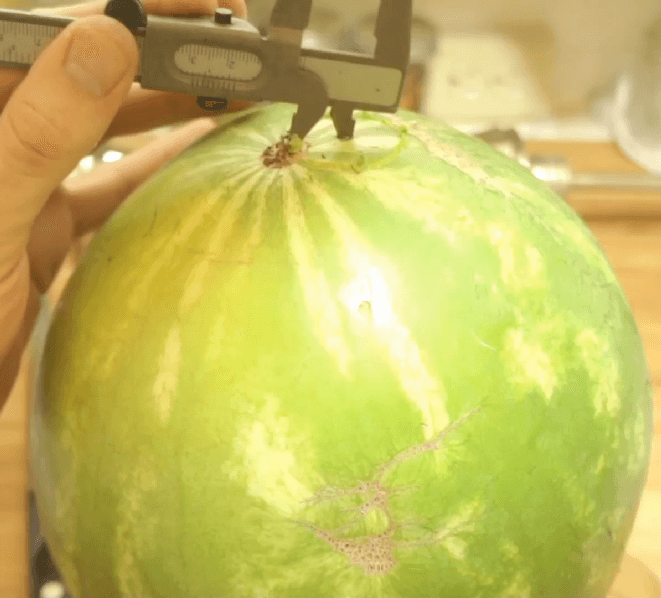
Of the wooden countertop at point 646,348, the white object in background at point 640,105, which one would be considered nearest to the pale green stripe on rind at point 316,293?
the wooden countertop at point 646,348

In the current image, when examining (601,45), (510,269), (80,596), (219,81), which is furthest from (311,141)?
(601,45)

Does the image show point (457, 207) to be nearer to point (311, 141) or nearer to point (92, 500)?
point (311, 141)

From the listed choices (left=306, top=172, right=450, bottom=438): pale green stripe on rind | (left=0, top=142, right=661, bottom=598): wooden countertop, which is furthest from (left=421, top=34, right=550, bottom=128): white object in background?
(left=306, top=172, right=450, bottom=438): pale green stripe on rind

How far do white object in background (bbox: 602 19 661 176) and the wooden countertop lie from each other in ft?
0.19

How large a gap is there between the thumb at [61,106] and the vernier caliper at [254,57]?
0.07ft

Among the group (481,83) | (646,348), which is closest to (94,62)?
(646,348)

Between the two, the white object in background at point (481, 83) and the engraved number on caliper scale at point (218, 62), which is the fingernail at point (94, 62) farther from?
the white object in background at point (481, 83)

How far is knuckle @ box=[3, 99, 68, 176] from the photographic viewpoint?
674 mm

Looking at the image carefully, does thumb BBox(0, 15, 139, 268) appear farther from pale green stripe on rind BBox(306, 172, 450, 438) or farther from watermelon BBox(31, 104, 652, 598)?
pale green stripe on rind BBox(306, 172, 450, 438)

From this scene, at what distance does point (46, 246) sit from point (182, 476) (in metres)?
0.59

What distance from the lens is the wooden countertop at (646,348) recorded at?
103cm

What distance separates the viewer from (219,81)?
0.68 m

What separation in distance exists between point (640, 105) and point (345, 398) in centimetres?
198

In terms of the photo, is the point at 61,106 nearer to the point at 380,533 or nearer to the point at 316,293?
the point at 316,293
